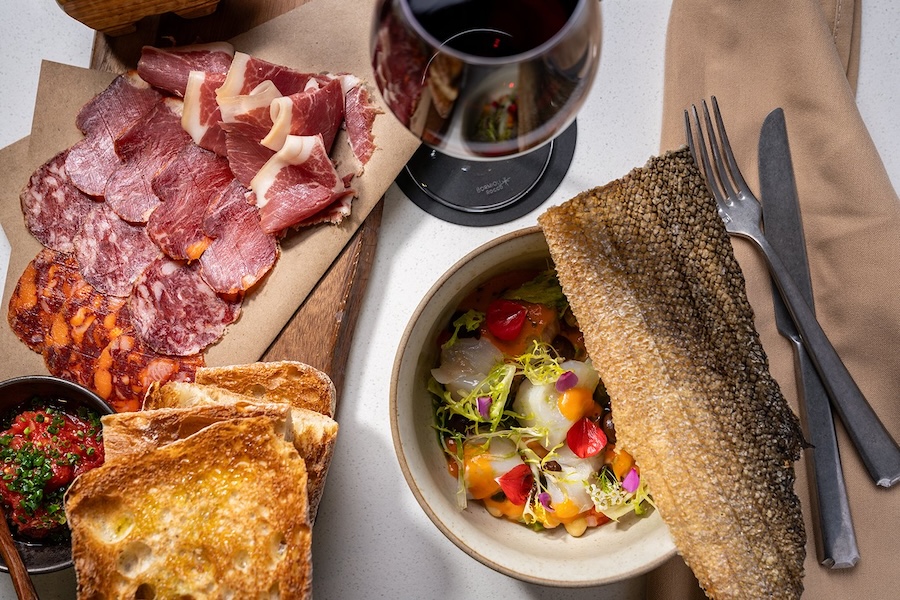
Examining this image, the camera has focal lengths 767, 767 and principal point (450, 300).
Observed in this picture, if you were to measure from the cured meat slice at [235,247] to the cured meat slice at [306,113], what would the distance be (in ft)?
0.48

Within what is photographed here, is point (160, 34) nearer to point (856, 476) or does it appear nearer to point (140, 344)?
point (140, 344)

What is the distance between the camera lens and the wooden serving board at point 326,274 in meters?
1.52

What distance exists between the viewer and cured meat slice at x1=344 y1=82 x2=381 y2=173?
5.07 ft

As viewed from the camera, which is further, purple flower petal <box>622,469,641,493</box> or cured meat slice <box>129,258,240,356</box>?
cured meat slice <box>129,258,240,356</box>

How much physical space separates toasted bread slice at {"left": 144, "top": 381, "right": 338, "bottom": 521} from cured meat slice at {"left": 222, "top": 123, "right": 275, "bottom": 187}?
0.44 metres

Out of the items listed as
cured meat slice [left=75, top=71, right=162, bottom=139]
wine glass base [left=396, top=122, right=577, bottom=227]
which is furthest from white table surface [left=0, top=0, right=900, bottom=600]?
cured meat slice [left=75, top=71, right=162, bottom=139]

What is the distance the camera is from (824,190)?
1499mm

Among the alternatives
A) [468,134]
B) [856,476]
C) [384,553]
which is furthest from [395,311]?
[856,476]

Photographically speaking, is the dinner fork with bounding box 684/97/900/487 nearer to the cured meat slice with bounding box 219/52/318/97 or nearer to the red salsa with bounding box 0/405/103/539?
the cured meat slice with bounding box 219/52/318/97

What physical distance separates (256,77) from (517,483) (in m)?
0.95

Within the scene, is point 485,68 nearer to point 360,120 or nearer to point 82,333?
point 360,120

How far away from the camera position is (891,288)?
4.82 feet

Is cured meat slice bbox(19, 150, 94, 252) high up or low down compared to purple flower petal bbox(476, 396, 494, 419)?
up

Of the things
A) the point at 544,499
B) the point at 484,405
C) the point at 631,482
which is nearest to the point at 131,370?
the point at 484,405
